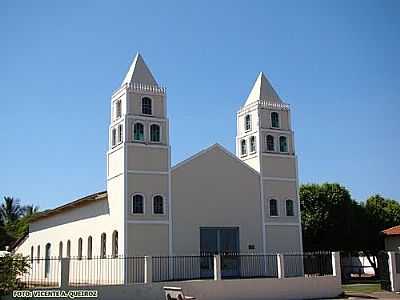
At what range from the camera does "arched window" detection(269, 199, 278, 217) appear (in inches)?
1379

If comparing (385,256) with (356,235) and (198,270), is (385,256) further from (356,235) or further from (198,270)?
(356,235)

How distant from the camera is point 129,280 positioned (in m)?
29.2

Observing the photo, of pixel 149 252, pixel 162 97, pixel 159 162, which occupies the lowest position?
pixel 149 252

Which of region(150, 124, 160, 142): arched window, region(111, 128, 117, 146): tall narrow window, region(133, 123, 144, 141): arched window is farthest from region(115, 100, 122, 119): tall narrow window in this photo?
region(150, 124, 160, 142): arched window

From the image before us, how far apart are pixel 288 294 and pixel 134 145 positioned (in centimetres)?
1165

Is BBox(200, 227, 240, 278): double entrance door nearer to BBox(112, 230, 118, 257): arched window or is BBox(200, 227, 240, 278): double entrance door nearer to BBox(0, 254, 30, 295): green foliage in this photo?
BBox(112, 230, 118, 257): arched window

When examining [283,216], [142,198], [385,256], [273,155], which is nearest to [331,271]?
[385,256]

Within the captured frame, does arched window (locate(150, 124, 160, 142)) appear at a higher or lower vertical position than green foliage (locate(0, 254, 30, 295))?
higher

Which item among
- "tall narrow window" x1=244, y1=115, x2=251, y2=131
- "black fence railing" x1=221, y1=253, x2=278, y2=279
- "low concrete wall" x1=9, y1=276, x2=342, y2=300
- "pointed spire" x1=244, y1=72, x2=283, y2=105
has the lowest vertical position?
"low concrete wall" x1=9, y1=276, x2=342, y2=300

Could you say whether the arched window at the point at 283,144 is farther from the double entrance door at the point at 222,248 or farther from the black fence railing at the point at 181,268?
the black fence railing at the point at 181,268

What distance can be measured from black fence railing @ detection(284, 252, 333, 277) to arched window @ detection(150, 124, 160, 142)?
10014mm

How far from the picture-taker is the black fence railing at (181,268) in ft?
100

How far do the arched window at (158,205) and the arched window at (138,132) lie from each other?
3.51 m

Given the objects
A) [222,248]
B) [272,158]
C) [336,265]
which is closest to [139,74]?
[272,158]
